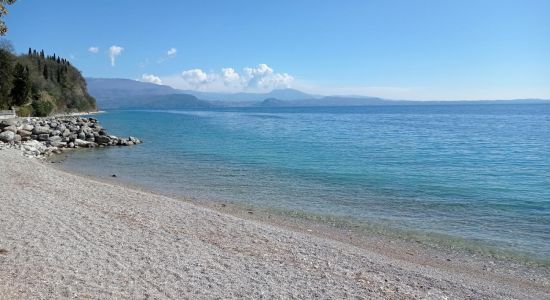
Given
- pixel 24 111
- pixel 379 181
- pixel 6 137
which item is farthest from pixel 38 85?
pixel 379 181

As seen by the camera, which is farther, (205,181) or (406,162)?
(406,162)

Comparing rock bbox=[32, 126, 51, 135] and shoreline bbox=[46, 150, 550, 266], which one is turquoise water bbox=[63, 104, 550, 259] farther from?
rock bbox=[32, 126, 51, 135]

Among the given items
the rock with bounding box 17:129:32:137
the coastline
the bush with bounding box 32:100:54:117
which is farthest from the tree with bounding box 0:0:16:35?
the bush with bounding box 32:100:54:117

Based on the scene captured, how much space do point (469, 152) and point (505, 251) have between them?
2780 cm

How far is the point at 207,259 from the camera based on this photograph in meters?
9.82

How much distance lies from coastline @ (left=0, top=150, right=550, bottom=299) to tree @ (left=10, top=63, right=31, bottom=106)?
65.5 m

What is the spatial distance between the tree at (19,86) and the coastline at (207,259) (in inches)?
2580

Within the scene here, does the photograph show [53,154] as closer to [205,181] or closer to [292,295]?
[205,181]

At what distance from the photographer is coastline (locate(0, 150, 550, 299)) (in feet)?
26.7

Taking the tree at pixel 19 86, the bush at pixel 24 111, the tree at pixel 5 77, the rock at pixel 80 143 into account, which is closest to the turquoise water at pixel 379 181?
the rock at pixel 80 143

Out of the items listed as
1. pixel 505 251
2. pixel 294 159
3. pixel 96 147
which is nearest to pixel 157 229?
pixel 505 251

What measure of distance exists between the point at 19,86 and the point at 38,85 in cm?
2522

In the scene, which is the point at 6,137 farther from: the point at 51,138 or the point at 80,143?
the point at 80,143

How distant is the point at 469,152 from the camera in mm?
38562
